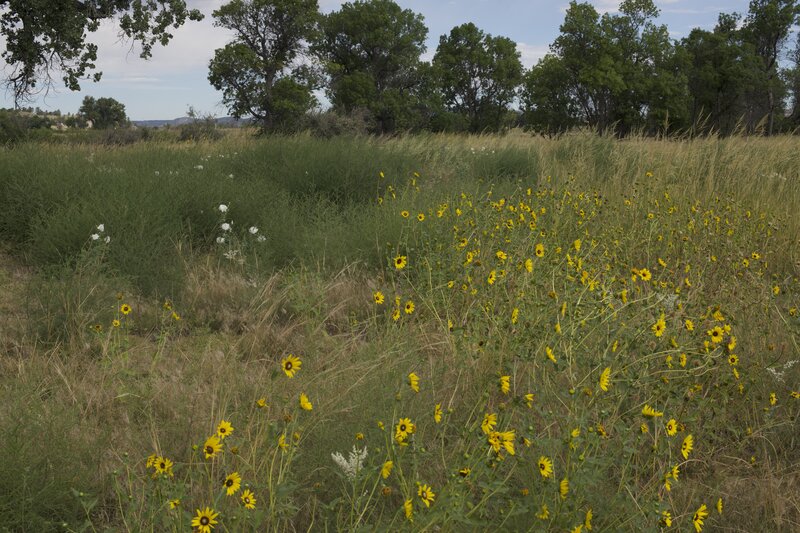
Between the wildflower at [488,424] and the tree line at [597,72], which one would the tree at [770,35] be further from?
the wildflower at [488,424]

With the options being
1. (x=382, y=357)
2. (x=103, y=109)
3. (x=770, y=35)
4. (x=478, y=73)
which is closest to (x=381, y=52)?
(x=478, y=73)

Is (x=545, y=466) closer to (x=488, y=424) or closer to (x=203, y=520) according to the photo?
(x=488, y=424)

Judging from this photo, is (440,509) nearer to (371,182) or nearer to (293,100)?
(371,182)

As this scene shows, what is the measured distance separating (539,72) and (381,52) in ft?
28.0

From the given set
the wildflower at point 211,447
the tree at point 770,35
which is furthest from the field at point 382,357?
the tree at point 770,35

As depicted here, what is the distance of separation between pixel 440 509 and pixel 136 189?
14.4 feet

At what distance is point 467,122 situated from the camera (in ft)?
124

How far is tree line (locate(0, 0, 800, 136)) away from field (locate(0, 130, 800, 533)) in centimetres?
2351

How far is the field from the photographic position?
1.83 metres

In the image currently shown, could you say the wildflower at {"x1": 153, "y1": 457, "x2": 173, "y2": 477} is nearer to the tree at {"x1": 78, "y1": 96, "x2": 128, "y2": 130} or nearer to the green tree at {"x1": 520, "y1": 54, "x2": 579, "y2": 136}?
the green tree at {"x1": 520, "y1": 54, "x2": 579, "y2": 136}

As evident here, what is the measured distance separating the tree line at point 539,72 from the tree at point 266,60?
0.20 ft

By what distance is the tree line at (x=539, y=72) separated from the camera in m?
28.5

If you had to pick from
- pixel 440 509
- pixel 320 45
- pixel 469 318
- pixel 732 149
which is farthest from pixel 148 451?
pixel 320 45

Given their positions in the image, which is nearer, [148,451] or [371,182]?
[148,451]
